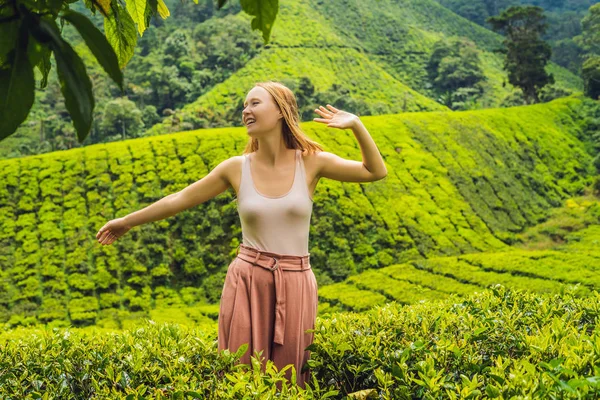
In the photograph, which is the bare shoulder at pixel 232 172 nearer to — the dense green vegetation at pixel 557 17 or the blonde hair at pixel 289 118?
the blonde hair at pixel 289 118

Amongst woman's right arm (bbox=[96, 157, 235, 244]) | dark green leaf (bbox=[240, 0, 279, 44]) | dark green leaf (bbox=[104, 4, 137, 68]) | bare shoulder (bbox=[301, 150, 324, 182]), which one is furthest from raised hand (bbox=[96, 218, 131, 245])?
dark green leaf (bbox=[240, 0, 279, 44])

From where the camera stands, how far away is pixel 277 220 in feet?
6.78

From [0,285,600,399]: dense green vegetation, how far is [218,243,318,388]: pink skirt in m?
0.08

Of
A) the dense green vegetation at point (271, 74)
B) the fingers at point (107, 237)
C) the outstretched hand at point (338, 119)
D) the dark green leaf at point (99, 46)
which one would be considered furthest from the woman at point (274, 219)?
the dense green vegetation at point (271, 74)

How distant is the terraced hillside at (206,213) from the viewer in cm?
1097

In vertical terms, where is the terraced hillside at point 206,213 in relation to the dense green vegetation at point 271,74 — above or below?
below

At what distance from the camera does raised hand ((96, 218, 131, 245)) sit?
2303mm

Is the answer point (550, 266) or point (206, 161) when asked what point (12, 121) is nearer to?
point (550, 266)

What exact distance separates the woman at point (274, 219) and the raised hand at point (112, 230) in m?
0.04

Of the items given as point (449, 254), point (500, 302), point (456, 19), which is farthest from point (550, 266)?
point (456, 19)

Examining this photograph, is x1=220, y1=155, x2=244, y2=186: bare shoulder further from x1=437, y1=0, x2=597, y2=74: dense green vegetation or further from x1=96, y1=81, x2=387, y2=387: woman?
x1=437, y1=0, x2=597, y2=74: dense green vegetation

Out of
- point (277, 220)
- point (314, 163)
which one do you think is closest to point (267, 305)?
point (277, 220)

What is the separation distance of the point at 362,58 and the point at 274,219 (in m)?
32.4

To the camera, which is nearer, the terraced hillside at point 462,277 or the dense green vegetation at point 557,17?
the terraced hillside at point 462,277
